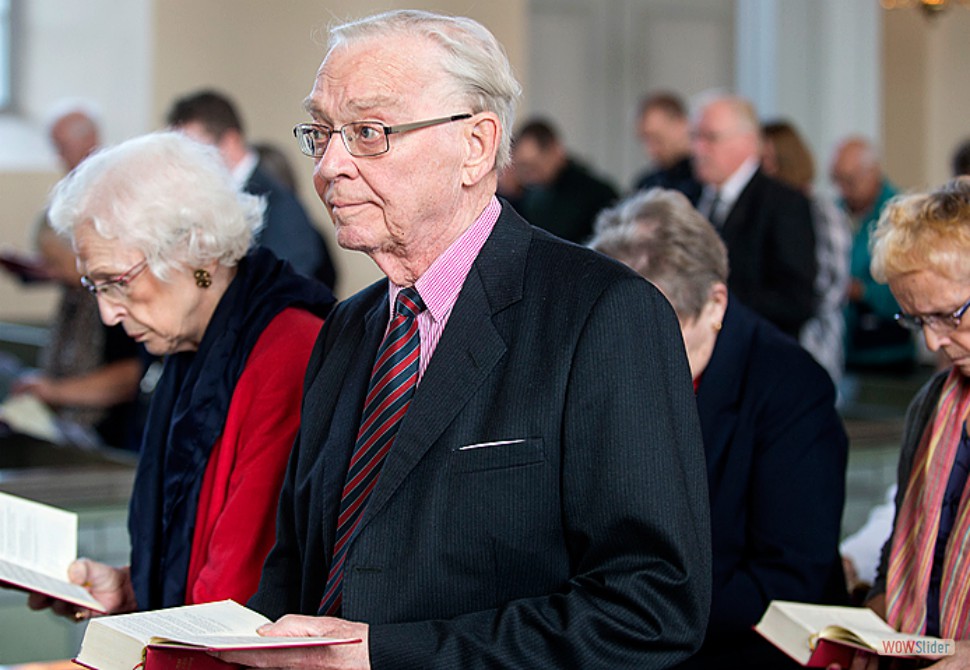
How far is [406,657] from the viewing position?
1.85 meters

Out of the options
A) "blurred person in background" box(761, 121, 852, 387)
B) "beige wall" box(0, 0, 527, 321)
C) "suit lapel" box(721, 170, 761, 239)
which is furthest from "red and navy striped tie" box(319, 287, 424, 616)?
"beige wall" box(0, 0, 527, 321)

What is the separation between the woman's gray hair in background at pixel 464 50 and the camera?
1.95m

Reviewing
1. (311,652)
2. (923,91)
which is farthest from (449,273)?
(923,91)

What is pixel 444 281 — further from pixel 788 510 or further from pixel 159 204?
pixel 788 510

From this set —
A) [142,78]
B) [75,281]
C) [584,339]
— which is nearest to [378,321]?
[584,339]

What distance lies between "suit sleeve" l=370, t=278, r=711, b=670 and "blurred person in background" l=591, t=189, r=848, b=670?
0.86m

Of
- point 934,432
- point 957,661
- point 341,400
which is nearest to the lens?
point 341,400

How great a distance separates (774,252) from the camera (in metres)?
5.29

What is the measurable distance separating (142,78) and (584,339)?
21.9 ft

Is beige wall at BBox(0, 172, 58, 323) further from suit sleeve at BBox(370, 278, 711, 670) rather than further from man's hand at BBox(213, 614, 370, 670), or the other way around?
suit sleeve at BBox(370, 278, 711, 670)

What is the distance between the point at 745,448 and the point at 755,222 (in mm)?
2674

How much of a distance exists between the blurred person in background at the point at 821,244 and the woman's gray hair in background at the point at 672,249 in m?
2.81

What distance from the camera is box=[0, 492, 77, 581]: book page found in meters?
2.72

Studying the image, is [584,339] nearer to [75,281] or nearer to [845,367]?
[75,281]
